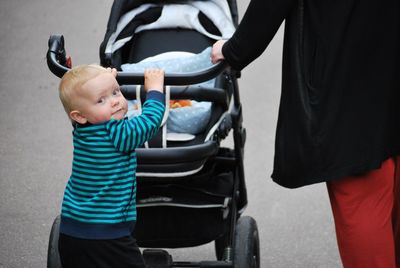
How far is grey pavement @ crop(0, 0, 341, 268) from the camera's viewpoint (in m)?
4.86

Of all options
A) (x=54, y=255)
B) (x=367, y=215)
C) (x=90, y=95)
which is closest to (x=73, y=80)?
(x=90, y=95)

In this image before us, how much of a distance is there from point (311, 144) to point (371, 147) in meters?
0.20

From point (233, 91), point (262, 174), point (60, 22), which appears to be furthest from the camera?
point (60, 22)

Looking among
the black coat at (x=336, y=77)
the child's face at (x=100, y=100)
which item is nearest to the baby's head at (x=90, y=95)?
the child's face at (x=100, y=100)

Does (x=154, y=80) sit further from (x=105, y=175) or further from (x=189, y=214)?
(x=189, y=214)

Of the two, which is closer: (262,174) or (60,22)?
(262,174)

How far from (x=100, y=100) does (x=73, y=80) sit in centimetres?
11

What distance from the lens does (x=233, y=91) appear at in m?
4.06

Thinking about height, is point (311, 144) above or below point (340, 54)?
below

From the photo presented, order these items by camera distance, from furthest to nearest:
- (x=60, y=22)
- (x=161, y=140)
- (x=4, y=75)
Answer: (x=60, y=22), (x=4, y=75), (x=161, y=140)

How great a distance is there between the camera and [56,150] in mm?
6180

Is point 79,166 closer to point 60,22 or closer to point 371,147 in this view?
point 371,147

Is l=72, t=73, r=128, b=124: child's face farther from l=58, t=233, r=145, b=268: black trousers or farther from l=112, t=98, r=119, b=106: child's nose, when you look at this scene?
l=58, t=233, r=145, b=268: black trousers

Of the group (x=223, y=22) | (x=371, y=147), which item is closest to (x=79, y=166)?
(x=371, y=147)
